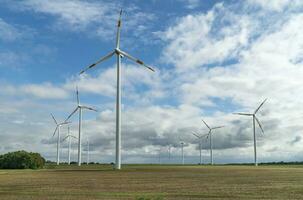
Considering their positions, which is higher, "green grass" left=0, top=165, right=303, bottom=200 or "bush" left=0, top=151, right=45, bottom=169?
"bush" left=0, top=151, right=45, bottom=169

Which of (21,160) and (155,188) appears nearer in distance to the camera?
Result: (155,188)

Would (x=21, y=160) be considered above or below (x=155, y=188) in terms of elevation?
above

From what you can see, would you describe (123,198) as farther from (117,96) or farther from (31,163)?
(31,163)

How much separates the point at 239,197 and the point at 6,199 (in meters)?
17.7

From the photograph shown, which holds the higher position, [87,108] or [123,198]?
[87,108]

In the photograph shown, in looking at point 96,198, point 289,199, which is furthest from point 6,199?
point 289,199

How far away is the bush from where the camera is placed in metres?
149

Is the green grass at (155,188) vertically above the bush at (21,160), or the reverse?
the bush at (21,160)

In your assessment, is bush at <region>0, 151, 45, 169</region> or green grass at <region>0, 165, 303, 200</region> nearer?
green grass at <region>0, 165, 303, 200</region>

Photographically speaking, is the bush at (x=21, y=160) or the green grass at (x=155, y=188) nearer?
the green grass at (x=155, y=188)

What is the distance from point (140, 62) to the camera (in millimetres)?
105188

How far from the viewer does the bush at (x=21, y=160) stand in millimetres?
148750

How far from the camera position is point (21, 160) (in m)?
149

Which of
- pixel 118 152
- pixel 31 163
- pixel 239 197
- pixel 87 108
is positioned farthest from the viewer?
pixel 87 108
